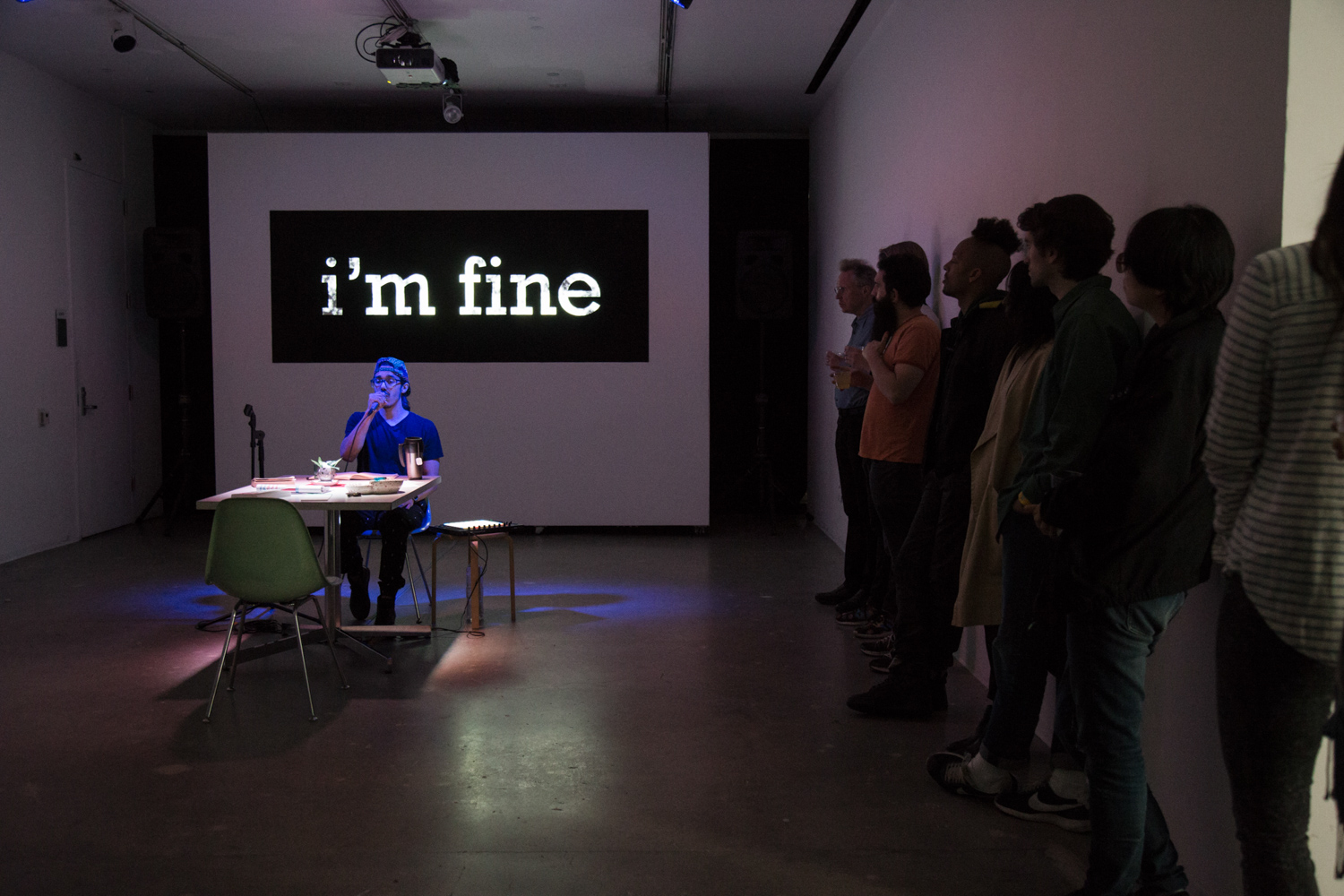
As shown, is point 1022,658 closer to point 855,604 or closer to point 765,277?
point 855,604

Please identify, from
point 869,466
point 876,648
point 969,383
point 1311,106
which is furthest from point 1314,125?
point 876,648

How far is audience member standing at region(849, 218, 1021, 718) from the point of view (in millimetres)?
3184

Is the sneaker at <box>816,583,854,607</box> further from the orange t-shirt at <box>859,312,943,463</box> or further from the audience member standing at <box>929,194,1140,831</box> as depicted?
the audience member standing at <box>929,194,1140,831</box>

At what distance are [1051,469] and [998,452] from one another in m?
0.44

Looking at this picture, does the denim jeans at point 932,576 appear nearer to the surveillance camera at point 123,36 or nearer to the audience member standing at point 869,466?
the audience member standing at point 869,466

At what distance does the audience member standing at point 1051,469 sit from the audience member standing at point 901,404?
1.04m

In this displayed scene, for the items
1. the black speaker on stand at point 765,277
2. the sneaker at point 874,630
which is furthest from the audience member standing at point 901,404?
the black speaker on stand at point 765,277

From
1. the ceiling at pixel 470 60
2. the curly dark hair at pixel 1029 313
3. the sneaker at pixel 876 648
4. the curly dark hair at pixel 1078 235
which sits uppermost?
the ceiling at pixel 470 60

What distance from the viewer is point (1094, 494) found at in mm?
1989

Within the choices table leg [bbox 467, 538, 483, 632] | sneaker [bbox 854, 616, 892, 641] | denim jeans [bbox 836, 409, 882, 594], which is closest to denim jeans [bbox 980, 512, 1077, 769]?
sneaker [bbox 854, 616, 892, 641]

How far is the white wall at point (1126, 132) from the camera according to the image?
2111 millimetres

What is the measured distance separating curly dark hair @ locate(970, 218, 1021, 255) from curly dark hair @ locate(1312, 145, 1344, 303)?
7.32ft

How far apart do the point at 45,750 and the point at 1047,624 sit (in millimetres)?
3051

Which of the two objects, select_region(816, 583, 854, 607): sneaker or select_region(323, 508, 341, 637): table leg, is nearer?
select_region(323, 508, 341, 637): table leg
